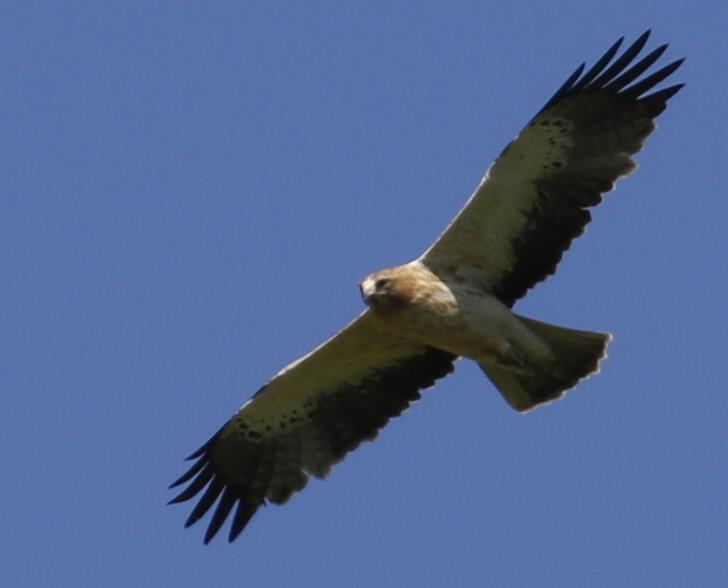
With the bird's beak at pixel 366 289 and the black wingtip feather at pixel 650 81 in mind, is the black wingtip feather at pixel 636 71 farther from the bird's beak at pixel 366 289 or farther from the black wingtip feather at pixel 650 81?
the bird's beak at pixel 366 289

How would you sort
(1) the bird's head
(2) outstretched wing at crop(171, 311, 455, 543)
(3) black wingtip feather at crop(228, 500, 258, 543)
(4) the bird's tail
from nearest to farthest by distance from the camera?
(1) the bird's head, (4) the bird's tail, (2) outstretched wing at crop(171, 311, 455, 543), (3) black wingtip feather at crop(228, 500, 258, 543)

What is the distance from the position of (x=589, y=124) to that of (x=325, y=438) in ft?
9.99

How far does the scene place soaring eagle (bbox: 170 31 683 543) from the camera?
14.0m

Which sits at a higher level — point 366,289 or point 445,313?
point 366,289

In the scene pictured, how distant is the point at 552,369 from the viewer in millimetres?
14508

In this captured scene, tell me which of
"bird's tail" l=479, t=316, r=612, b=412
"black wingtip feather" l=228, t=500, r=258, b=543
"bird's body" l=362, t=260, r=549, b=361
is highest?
"black wingtip feather" l=228, t=500, r=258, b=543

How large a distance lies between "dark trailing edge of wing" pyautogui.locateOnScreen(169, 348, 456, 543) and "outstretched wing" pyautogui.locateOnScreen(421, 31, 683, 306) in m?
1.01

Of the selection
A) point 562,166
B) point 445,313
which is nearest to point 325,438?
point 445,313

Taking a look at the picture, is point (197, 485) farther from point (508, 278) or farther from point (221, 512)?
point (508, 278)

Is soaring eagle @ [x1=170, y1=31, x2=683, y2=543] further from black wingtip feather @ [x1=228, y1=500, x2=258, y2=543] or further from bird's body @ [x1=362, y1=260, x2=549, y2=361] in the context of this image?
black wingtip feather @ [x1=228, y1=500, x2=258, y2=543]

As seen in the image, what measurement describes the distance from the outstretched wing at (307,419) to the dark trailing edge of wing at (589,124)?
123 centimetres

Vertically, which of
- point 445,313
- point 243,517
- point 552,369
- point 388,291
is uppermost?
point 243,517

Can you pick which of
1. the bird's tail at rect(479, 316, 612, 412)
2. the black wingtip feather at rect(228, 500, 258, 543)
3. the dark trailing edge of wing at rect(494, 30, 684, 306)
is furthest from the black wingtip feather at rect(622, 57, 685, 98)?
the black wingtip feather at rect(228, 500, 258, 543)

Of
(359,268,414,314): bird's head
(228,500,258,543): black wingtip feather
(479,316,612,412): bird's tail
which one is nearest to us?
(359,268,414,314): bird's head
